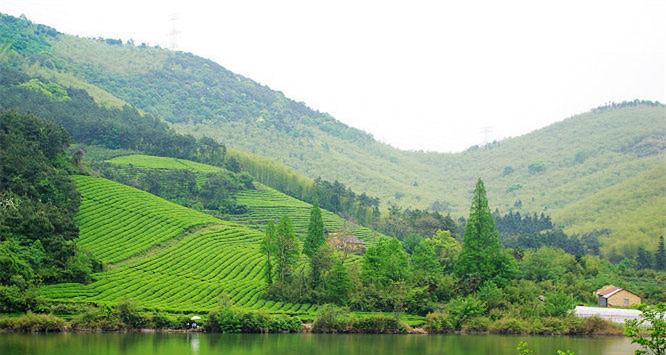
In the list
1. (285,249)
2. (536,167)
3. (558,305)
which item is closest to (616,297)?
(558,305)

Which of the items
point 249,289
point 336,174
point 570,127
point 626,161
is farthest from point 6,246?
point 570,127

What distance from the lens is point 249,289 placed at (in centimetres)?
6044

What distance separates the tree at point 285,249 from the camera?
61.2m

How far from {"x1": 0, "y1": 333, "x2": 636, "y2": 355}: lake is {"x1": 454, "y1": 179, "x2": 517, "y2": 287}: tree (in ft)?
33.5

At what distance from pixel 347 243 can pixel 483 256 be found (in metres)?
18.1

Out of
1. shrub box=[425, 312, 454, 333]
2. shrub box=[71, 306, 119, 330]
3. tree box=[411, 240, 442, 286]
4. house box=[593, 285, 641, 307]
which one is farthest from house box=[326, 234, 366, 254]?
shrub box=[71, 306, 119, 330]

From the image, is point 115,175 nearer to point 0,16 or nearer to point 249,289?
point 249,289

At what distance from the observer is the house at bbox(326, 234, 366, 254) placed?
75.8 metres

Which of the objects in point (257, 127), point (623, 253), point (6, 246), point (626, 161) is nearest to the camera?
point (6, 246)

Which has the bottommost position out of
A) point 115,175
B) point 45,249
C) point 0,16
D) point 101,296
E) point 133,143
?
point 101,296

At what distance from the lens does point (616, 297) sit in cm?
6638

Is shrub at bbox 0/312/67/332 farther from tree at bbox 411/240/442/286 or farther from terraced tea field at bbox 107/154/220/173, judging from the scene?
terraced tea field at bbox 107/154/220/173

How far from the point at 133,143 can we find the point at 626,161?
108015mm

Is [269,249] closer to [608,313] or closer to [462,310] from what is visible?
[462,310]
